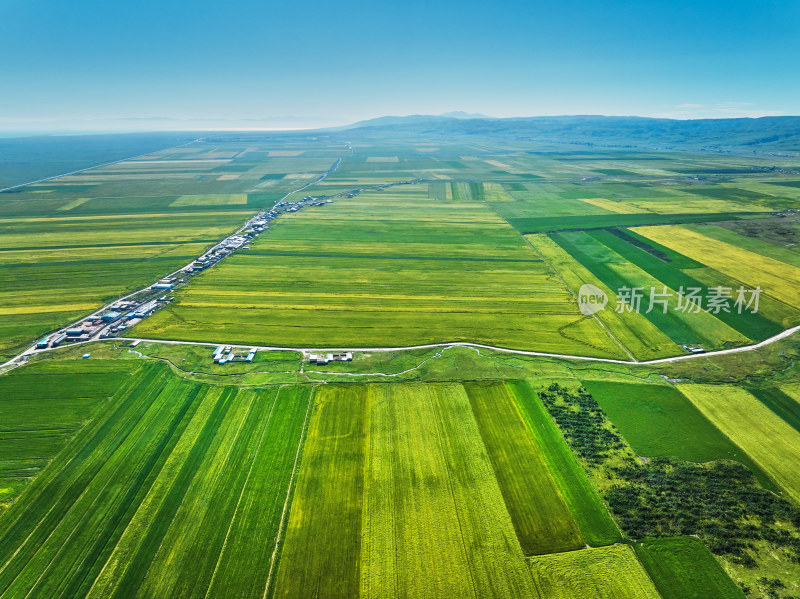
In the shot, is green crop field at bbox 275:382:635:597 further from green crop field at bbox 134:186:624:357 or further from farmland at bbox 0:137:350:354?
farmland at bbox 0:137:350:354

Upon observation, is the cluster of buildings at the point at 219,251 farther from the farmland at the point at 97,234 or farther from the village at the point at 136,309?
the farmland at the point at 97,234

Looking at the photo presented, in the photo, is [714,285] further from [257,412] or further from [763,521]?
[257,412]

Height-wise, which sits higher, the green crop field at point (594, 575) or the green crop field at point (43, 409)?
the green crop field at point (43, 409)

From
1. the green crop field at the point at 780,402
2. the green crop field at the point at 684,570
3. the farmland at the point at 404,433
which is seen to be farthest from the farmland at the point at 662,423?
the green crop field at the point at 684,570

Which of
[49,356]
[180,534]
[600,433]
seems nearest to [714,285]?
[600,433]

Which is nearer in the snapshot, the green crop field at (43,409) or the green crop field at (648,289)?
the green crop field at (43,409)

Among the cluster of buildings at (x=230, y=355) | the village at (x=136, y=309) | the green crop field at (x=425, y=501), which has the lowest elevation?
the green crop field at (x=425, y=501)

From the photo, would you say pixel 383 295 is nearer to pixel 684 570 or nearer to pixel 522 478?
pixel 522 478
